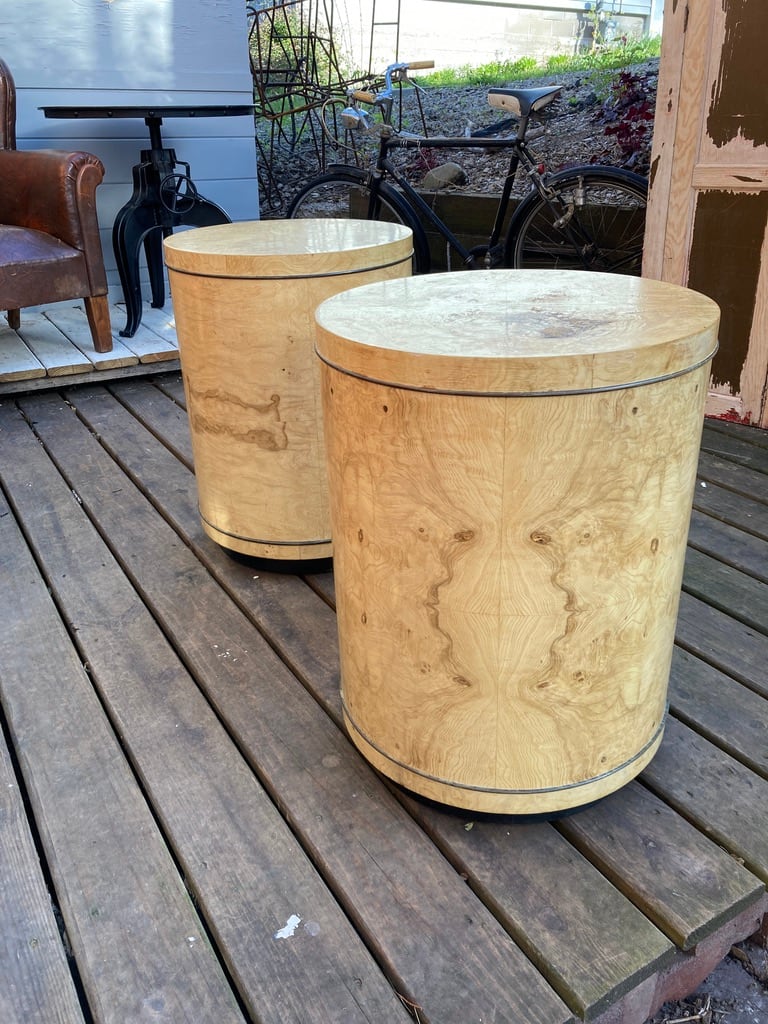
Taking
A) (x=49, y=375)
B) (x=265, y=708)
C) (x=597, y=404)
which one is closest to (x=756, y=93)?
(x=597, y=404)

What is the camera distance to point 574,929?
1108 mm

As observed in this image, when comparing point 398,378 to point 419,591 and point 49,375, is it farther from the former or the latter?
point 49,375

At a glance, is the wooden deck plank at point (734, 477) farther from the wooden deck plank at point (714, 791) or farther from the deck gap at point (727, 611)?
the wooden deck plank at point (714, 791)

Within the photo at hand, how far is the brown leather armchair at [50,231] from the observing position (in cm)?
300

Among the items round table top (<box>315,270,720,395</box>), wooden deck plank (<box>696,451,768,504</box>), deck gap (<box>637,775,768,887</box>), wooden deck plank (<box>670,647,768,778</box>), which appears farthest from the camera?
wooden deck plank (<box>696,451,768,504</box>)

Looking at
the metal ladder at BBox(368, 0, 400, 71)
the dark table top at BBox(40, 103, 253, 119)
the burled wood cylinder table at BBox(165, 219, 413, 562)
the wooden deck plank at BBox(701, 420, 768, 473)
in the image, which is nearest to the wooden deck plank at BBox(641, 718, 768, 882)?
the burled wood cylinder table at BBox(165, 219, 413, 562)

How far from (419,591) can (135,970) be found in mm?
592

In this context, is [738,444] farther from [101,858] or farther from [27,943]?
[27,943]

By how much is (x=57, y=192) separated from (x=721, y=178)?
2.26m

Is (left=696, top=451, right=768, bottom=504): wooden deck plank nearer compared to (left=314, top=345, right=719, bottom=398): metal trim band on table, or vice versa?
(left=314, top=345, right=719, bottom=398): metal trim band on table

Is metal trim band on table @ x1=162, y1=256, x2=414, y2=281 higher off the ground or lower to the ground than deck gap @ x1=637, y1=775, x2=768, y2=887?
higher

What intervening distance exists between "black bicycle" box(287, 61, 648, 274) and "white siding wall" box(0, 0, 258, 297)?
0.51 m

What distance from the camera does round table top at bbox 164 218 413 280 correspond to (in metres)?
1.68

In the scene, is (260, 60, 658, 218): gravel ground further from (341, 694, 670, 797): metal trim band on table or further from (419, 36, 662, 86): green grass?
(341, 694, 670, 797): metal trim band on table
